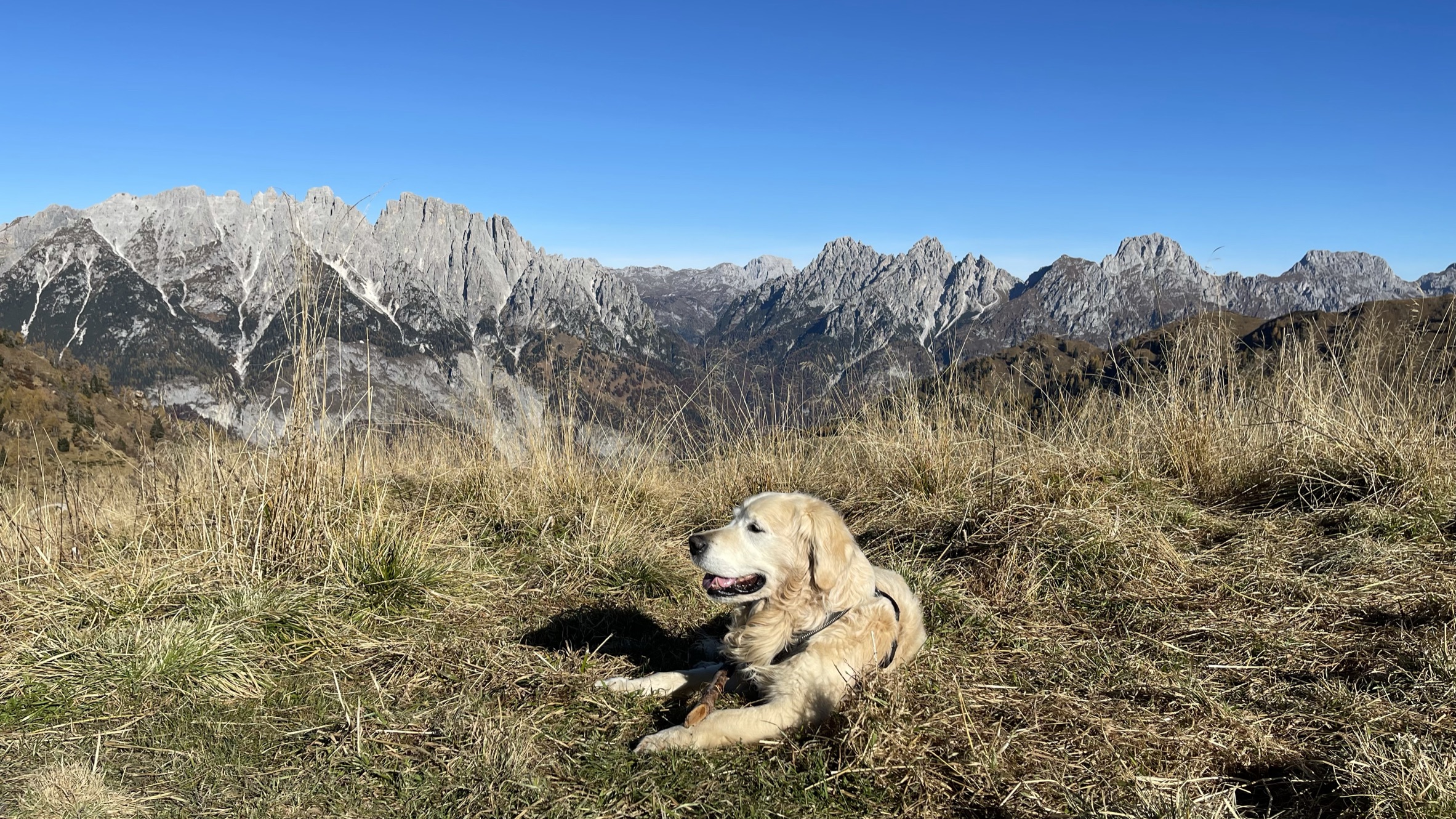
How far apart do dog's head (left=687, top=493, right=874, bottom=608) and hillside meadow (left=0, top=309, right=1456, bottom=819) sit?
0.53 m

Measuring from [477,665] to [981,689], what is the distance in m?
2.47

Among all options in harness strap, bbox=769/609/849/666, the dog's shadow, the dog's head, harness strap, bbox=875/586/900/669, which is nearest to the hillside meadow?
the dog's shadow

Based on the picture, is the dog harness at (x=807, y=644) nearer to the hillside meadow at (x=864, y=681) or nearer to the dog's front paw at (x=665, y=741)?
the hillside meadow at (x=864, y=681)

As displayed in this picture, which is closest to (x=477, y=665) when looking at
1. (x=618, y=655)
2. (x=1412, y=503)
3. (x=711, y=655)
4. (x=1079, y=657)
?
(x=618, y=655)

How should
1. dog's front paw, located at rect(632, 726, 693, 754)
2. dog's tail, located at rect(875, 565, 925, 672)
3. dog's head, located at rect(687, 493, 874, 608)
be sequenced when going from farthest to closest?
dog's tail, located at rect(875, 565, 925, 672) → dog's head, located at rect(687, 493, 874, 608) → dog's front paw, located at rect(632, 726, 693, 754)

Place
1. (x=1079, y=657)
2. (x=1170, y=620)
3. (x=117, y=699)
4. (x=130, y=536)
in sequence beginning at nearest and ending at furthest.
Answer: (x=117, y=699) < (x=1079, y=657) < (x=1170, y=620) < (x=130, y=536)

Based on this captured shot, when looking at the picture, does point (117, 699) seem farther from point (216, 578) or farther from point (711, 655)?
point (711, 655)

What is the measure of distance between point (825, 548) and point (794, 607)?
1.08 ft

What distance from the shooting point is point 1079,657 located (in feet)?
11.8

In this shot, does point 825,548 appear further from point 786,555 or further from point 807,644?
point 807,644

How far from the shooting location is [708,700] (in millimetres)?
3264

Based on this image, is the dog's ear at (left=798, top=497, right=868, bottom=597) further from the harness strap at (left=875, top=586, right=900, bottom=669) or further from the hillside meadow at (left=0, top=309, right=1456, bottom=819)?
the hillside meadow at (left=0, top=309, right=1456, bottom=819)

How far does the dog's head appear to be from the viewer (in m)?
3.47

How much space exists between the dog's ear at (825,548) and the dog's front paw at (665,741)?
3.00 ft
